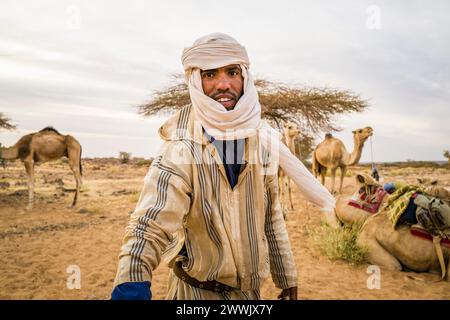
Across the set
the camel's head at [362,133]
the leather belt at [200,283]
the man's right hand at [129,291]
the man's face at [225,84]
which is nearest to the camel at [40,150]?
the camel's head at [362,133]

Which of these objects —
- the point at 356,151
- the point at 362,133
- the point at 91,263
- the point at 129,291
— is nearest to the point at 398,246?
the point at 129,291

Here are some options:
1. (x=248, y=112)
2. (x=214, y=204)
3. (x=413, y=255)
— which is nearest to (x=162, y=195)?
(x=214, y=204)

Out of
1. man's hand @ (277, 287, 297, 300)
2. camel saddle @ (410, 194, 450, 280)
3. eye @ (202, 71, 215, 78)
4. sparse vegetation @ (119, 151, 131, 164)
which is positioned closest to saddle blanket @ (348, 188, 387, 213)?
camel saddle @ (410, 194, 450, 280)

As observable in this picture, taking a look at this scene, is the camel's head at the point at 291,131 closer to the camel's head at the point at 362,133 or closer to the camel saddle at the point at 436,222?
the camel's head at the point at 362,133

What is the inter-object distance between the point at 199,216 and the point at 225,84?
2.32 feet

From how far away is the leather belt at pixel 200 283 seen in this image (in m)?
1.68

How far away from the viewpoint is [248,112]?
169 cm

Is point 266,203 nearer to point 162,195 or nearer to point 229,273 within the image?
point 229,273

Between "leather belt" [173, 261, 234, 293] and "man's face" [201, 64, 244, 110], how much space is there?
883 millimetres

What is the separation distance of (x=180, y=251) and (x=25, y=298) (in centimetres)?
366

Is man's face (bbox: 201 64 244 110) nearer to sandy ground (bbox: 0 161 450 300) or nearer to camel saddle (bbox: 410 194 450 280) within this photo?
sandy ground (bbox: 0 161 450 300)

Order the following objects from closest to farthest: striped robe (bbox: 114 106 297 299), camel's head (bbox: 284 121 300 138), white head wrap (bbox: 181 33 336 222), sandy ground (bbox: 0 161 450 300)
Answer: striped robe (bbox: 114 106 297 299) < white head wrap (bbox: 181 33 336 222) < sandy ground (bbox: 0 161 450 300) < camel's head (bbox: 284 121 300 138)

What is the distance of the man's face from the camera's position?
5.65 feet

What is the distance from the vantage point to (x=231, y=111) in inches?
63.7
